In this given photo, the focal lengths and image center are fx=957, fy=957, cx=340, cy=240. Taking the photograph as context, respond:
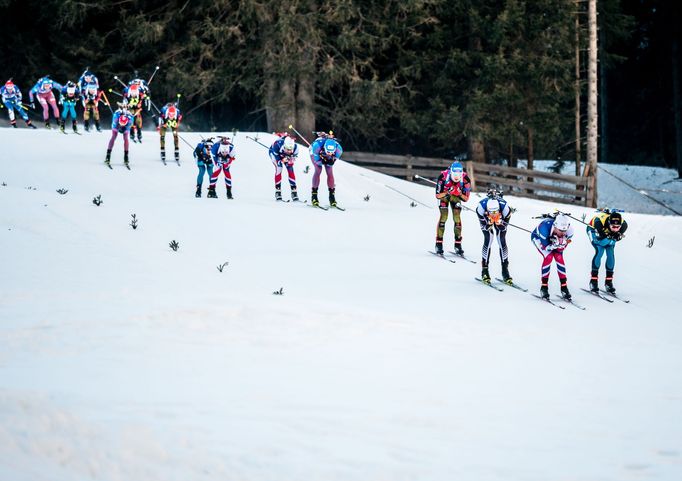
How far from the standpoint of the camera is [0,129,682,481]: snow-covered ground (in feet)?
28.6

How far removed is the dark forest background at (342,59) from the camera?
31844mm

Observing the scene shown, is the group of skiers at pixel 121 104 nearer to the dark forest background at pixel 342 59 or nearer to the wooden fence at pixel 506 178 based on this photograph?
the dark forest background at pixel 342 59

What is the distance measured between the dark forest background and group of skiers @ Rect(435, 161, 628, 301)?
13734 mm

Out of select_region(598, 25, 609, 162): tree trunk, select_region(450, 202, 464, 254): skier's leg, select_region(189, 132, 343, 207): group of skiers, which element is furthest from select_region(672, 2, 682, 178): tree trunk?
select_region(450, 202, 464, 254): skier's leg

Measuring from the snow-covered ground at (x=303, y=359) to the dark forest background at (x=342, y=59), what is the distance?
41.8 feet

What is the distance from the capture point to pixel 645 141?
1948 inches

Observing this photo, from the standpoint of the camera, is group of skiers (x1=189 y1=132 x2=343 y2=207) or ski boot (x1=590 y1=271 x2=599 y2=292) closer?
ski boot (x1=590 y1=271 x2=599 y2=292)

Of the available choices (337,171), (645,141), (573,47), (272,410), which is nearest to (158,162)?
(337,171)

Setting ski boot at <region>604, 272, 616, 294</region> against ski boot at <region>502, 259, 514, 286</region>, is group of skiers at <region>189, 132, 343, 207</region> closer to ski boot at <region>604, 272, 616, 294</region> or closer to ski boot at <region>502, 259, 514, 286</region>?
ski boot at <region>502, 259, 514, 286</region>

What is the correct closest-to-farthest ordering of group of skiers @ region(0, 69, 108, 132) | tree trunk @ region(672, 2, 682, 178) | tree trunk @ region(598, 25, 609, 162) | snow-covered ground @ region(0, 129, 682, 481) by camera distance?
snow-covered ground @ region(0, 129, 682, 481) < group of skiers @ region(0, 69, 108, 132) < tree trunk @ region(672, 2, 682, 178) < tree trunk @ region(598, 25, 609, 162)

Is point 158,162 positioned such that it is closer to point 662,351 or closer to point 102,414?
point 662,351

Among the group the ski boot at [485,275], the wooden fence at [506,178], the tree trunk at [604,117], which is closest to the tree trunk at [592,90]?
the wooden fence at [506,178]

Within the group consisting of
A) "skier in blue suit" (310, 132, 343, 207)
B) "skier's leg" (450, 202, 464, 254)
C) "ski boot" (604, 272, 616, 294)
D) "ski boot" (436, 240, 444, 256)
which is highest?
"skier in blue suit" (310, 132, 343, 207)

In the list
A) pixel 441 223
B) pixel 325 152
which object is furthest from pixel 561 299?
pixel 325 152
